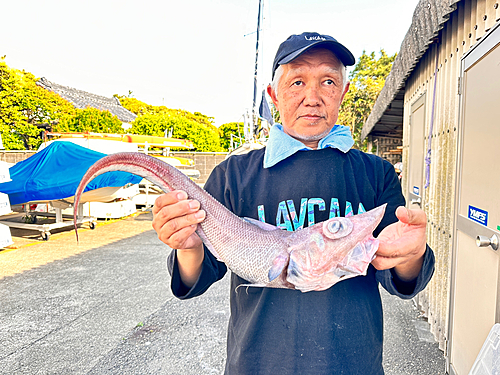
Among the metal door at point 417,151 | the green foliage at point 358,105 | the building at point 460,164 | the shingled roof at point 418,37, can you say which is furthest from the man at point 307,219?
the green foliage at point 358,105

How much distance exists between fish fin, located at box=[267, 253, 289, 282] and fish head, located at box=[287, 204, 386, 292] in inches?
2.2

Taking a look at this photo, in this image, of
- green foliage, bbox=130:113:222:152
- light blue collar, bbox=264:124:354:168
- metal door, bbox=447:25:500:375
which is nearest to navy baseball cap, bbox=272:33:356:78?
light blue collar, bbox=264:124:354:168

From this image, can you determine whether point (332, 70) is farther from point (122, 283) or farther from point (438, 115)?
point (122, 283)

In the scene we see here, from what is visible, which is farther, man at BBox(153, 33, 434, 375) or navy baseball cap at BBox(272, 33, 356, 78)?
navy baseball cap at BBox(272, 33, 356, 78)

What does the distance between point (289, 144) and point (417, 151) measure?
14.9 feet

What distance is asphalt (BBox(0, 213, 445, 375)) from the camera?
3889 mm

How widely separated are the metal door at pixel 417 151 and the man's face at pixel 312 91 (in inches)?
148

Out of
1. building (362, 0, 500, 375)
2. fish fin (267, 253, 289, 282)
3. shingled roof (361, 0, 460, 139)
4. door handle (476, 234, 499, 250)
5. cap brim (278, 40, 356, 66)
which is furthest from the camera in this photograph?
shingled roof (361, 0, 460, 139)

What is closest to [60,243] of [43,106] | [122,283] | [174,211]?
[122,283]

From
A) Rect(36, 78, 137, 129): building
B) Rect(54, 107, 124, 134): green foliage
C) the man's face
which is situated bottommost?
the man's face

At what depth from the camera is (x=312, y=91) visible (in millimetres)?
1911

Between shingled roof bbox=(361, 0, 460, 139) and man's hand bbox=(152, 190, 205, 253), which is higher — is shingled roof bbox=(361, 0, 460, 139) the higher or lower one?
the higher one

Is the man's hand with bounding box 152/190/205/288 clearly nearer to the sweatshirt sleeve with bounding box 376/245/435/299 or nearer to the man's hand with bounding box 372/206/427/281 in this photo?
the man's hand with bounding box 372/206/427/281

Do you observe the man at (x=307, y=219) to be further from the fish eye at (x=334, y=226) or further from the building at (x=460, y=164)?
the building at (x=460, y=164)
